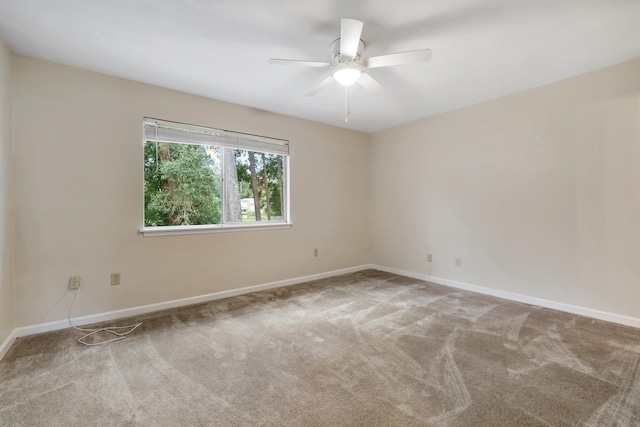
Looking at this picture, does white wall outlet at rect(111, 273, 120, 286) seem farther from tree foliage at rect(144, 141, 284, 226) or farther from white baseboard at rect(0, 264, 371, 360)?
tree foliage at rect(144, 141, 284, 226)

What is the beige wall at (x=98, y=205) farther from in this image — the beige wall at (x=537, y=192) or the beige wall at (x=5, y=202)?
the beige wall at (x=537, y=192)

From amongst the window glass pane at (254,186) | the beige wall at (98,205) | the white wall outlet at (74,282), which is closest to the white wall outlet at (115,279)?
the beige wall at (98,205)

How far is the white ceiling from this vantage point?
1826 mm

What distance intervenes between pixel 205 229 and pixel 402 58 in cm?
264

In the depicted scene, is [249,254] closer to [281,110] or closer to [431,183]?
[281,110]

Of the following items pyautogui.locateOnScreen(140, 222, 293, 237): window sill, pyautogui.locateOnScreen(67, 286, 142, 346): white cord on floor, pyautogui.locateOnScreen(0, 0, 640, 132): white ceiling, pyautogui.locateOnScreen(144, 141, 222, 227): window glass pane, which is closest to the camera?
pyautogui.locateOnScreen(0, 0, 640, 132): white ceiling

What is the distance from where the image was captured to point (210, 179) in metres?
3.42

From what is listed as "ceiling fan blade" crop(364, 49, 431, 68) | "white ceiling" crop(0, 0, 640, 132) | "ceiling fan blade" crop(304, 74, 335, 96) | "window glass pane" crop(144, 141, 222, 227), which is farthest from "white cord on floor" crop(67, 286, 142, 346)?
"ceiling fan blade" crop(364, 49, 431, 68)

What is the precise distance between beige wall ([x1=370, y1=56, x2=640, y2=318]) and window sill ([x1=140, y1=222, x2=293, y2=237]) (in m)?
2.06

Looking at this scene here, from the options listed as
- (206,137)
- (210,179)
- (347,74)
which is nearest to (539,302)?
(347,74)

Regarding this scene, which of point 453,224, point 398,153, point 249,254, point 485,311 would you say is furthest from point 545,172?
point 249,254

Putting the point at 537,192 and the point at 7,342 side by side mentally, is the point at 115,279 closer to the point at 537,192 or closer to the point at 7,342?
the point at 7,342

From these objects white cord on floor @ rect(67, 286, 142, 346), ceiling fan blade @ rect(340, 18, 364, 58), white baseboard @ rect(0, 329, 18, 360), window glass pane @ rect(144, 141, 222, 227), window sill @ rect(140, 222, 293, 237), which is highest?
ceiling fan blade @ rect(340, 18, 364, 58)

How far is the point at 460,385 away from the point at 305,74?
2752 millimetres
